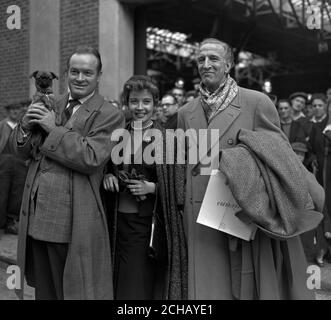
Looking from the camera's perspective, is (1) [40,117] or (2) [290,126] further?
(2) [290,126]

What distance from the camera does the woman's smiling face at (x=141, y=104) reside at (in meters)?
3.08

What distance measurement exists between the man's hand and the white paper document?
37.6 inches

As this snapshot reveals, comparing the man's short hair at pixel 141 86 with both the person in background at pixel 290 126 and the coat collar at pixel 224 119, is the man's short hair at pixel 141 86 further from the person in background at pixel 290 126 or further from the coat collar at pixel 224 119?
the person in background at pixel 290 126

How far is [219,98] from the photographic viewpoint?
2918mm

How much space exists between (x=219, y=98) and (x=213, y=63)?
0.68ft

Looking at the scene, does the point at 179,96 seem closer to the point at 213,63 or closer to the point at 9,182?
the point at 9,182

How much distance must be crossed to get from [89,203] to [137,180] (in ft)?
1.06

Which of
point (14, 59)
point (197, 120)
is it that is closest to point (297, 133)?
point (197, 120)

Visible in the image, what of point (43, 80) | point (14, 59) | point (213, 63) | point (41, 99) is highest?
A: point (14, 59)

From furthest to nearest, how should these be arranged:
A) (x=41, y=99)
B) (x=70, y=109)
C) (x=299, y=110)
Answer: (x=299, y=110) < (x=70, y=109) < (x=41, y=99)

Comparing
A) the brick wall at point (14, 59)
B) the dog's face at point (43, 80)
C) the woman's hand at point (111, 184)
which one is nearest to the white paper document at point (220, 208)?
the woman's hand at point (111, 184)

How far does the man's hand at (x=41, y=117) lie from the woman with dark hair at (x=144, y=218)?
0.47m

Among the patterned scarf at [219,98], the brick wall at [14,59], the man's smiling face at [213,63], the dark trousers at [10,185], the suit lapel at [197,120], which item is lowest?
the dark trousers at [10,185]

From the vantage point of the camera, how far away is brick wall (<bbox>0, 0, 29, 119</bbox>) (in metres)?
9.39
